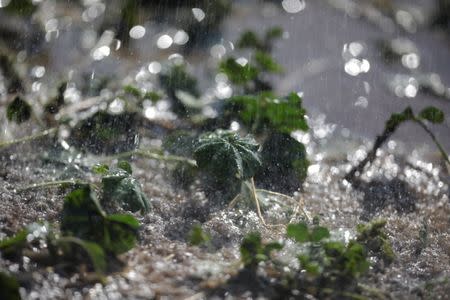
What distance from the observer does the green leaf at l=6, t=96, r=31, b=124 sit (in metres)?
2.14

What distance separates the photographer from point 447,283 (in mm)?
1549

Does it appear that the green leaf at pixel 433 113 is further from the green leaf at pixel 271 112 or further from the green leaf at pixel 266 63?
the green leaf at pixel 266 63

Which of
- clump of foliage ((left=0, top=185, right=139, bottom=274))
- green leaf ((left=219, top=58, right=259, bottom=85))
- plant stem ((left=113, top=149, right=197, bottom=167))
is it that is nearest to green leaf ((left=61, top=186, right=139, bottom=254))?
clump of foliage ((left=0, top=185, right=139, bottom=274))

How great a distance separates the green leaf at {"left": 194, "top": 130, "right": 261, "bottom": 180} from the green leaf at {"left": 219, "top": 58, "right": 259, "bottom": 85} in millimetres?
585

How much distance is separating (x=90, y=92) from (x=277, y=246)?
1.34 meters

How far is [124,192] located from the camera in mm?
1684

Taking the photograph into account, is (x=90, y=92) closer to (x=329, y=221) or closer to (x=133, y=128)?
(x=133, y=128)

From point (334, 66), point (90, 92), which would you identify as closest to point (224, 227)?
point (90, 92)

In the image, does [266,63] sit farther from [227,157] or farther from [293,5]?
[293,5]

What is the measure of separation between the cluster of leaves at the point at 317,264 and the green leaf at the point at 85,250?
12.5 inches

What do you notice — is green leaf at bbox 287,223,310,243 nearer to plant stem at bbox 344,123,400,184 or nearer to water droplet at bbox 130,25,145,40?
plant stem at bbox 344,123,400,184

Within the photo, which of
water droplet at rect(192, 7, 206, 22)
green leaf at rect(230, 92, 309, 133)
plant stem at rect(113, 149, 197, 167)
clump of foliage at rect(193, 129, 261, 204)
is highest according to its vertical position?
water droplet at rect(192, 7, 206, 22)

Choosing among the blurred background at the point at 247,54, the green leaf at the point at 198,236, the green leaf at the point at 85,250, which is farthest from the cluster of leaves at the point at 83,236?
the blurred background at the point at 247,54

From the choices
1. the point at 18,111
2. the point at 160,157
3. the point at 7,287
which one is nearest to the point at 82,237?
the point at 7,287
